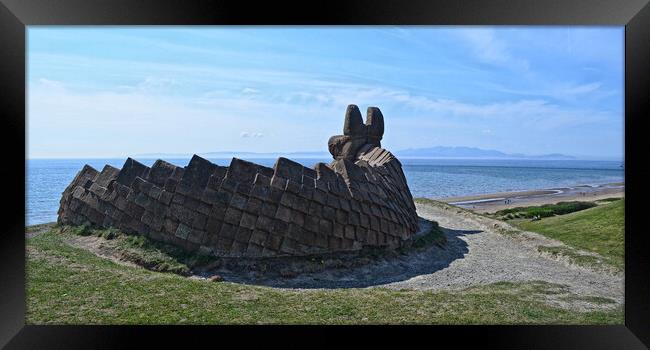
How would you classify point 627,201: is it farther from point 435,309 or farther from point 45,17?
point 45,17

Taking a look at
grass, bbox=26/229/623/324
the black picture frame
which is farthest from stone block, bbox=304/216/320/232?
the black picture frame

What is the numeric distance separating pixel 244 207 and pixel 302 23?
4444mm

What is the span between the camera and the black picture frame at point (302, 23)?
554cm

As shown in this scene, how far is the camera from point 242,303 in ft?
22.5

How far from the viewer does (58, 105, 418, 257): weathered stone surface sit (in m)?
8.97

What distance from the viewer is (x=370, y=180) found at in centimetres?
1124

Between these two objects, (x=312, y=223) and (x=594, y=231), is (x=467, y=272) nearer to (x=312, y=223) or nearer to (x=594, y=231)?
(x=312, y=223)

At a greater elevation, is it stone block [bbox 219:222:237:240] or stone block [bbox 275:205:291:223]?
stone block [bbox 275:205:291:223]

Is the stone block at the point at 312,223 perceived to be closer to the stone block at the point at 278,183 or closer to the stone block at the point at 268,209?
the stone block at the point at 268,209

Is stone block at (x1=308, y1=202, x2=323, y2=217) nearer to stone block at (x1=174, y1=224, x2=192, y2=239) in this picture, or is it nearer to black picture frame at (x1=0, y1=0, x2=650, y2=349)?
stone block at (x1=174, y1=224, x2=192, y2=239)

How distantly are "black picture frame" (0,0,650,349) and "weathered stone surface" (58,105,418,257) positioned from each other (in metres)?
3.09

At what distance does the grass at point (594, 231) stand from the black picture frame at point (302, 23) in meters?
4.73

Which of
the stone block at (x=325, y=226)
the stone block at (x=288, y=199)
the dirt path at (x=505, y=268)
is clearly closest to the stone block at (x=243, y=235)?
the stone block at (x=288, y=199)

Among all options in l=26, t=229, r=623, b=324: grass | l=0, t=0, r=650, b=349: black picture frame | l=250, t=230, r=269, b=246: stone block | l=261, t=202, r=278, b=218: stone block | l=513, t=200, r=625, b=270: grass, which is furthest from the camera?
l=513, t=200, r=625, b=270: grass
